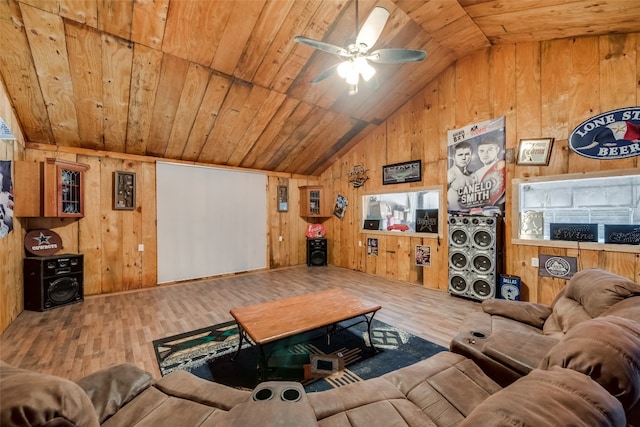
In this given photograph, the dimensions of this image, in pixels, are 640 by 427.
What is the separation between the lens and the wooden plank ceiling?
2.62 metres

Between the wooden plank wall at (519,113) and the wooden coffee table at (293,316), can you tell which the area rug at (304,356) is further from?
the wooden plank wall at (519,113)

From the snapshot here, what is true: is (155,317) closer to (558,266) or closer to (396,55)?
(396,55)

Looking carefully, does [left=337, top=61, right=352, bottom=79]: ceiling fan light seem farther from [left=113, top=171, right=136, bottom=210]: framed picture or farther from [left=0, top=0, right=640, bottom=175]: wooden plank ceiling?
[left=113, top=171, right=136, bottom=210]: framed picture

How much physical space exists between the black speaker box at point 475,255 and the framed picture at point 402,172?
3.82ft

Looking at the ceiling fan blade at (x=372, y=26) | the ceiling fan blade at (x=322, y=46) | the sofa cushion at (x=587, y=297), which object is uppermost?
the ceiling fan blade at (x=372, y=26)

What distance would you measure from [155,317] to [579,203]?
5791 mm

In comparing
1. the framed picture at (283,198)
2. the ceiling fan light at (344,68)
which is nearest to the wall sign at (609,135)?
the ceiling fan light at (344,68)

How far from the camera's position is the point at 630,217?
9.72 feet

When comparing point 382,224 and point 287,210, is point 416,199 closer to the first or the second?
point 382,224

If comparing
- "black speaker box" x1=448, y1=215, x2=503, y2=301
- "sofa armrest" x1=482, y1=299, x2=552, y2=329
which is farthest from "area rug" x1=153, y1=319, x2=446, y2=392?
"black speaker box" x1=448, y1=215, x2=503, y2=301

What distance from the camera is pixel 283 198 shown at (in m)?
6.47

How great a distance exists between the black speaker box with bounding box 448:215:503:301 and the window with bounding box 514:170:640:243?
0.41 metres

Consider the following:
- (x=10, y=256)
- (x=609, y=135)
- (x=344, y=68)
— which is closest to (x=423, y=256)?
(x=609, y=135)

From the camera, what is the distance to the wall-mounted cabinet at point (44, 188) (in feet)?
11.0
